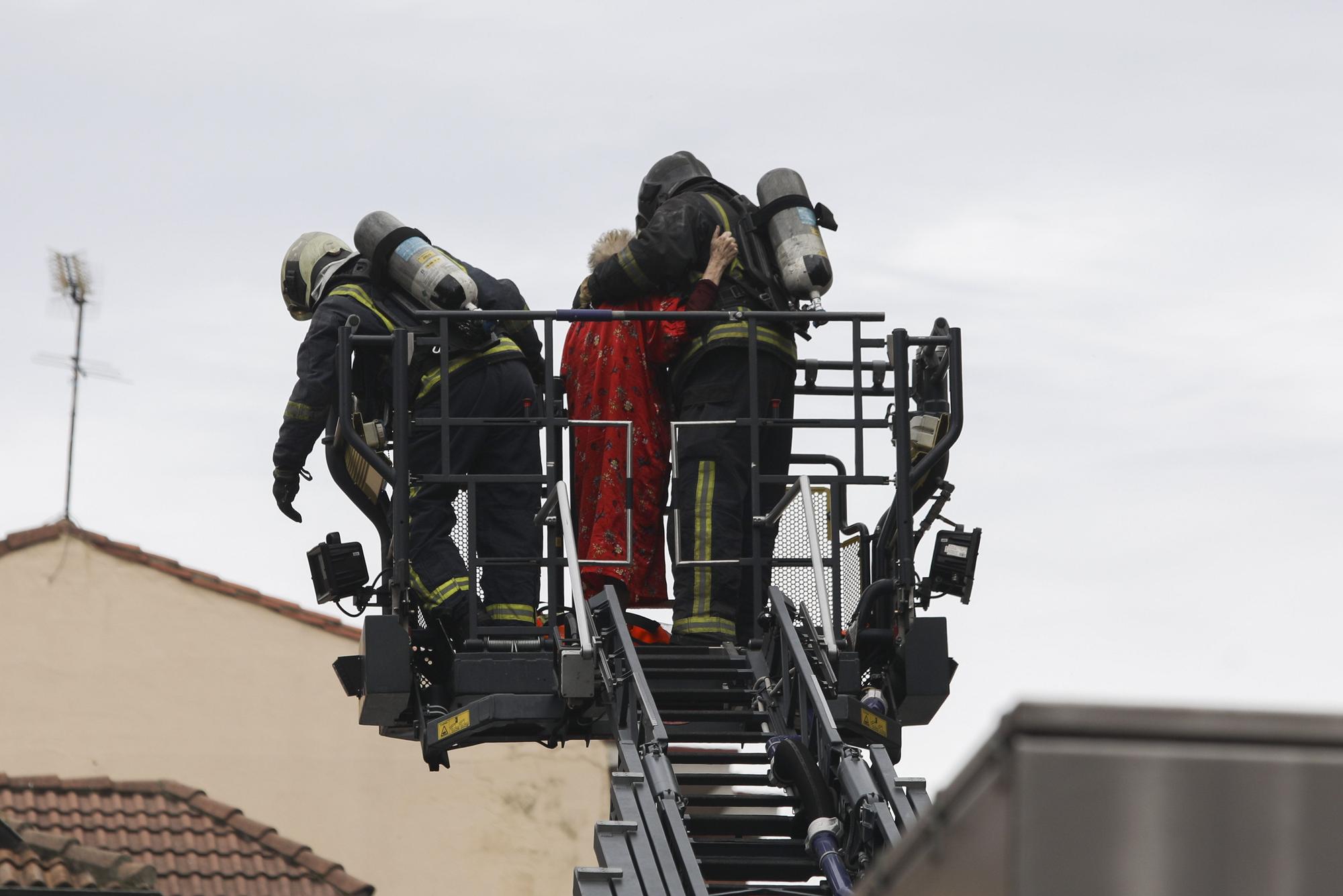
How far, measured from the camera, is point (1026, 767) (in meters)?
2.80

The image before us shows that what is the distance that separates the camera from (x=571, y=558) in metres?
7.81

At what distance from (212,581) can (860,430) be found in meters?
11.8

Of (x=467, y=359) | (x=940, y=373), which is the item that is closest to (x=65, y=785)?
(x=467, y=359)

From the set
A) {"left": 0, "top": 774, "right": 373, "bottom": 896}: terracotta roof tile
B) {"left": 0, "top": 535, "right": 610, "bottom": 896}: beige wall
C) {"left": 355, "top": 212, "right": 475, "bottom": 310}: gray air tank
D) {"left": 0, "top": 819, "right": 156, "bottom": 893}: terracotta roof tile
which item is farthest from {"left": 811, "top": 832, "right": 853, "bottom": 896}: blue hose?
{"left": 0, "top": 535, "right": 610, "bottom": 896}: beige wall

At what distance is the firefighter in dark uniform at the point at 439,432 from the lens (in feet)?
28.8

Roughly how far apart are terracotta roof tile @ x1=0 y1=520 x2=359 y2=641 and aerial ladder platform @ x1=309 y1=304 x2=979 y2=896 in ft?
34.7

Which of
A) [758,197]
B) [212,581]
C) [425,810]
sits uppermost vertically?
[758,197]

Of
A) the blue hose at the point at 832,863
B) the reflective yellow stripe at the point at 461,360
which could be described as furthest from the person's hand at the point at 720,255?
the blue hose at the point at 832,863

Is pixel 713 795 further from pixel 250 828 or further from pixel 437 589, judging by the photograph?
pixel 250 828

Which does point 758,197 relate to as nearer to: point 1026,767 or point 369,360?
point 369,360

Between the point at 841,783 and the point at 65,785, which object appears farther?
the point at 65,785

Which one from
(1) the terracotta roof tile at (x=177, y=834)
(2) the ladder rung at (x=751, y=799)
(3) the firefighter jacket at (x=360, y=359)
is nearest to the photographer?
(2) the ladder rung at (x=751, y=799)

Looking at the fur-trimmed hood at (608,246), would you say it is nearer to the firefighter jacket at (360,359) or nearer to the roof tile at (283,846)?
the firefighter jacket at (360,359)

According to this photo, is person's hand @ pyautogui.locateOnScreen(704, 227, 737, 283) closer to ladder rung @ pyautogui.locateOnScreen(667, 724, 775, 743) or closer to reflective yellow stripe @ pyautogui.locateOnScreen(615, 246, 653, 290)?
reflective yellow stripe @ pyautogui.locateOnScreen(615, 246, 653, 290)
